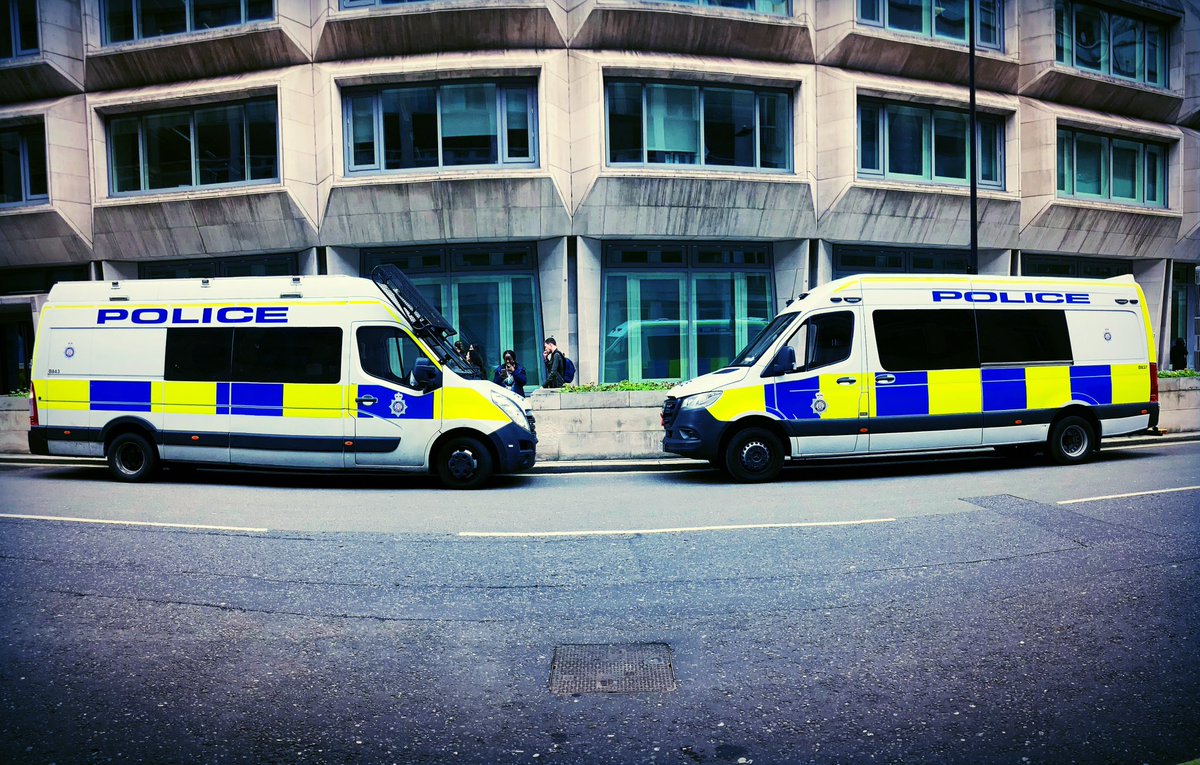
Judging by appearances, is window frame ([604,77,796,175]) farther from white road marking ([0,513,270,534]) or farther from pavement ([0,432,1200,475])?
white road marking ([0,513,270,534])

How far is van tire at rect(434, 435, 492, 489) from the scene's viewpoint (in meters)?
10.6

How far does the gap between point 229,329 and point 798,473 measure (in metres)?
8.00

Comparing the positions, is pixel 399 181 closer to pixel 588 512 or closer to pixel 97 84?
pixel 97 84

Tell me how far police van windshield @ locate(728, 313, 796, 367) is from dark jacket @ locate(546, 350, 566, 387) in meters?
4.94

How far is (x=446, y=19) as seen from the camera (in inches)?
703

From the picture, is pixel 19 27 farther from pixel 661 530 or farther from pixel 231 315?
pixel 661 530

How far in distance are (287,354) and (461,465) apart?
2.74 m

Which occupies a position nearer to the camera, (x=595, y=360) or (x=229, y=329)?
(x=229, y=329)

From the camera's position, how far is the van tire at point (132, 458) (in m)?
11.2

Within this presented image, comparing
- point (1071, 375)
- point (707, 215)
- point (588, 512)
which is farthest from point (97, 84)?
point (1071, 375)

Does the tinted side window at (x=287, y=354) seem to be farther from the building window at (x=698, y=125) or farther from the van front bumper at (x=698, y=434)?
the building window at (x=698, y=125)

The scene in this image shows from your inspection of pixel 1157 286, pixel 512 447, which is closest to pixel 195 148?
pixel 512 447

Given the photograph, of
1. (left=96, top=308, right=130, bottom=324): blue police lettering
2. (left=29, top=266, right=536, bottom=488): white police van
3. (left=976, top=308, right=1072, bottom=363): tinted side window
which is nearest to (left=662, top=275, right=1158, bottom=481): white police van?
(left=976, top=308, right=1072, bottom=363): tinted side window

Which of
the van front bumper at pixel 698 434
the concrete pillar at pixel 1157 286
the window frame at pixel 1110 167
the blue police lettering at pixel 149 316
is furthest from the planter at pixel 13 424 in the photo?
the concrete pillar at pixel 1157 286
